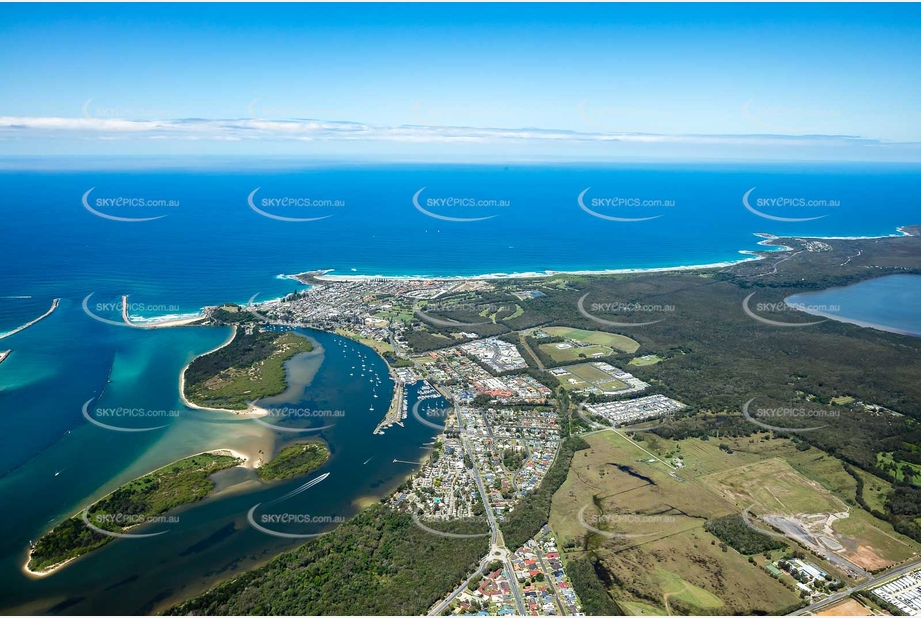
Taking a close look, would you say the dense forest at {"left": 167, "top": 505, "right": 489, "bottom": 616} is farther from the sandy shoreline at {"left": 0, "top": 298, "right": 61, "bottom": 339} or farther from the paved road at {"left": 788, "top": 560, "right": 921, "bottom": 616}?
the sandy shoreline at {"left": 0, "top": 298, "right": 61, "bottom": 339}

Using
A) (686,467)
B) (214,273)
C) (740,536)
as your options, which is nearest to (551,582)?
(740,536)

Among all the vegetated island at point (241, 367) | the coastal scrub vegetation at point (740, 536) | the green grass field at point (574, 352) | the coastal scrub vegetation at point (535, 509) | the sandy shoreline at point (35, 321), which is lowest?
the sandy shoreline at point (35, 321)

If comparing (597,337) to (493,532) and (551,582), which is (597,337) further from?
(551,582)

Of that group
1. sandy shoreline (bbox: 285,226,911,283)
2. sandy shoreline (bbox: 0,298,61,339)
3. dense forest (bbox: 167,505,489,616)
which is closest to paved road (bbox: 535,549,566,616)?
dense forest (bbox: 167,505,489,616)

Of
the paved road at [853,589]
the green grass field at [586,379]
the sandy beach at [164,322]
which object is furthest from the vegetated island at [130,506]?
the paved road at [853,589]

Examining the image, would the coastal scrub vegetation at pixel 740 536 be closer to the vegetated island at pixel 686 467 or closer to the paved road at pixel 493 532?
the vegetated island at pixel 686 467
